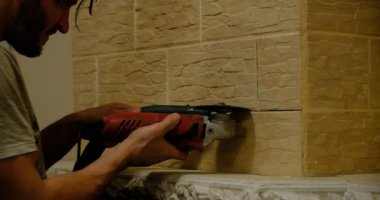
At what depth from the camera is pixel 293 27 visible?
4.39ft

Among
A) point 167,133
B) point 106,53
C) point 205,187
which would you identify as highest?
point 106,53

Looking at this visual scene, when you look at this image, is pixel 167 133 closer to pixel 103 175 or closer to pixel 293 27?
pixel 103 175

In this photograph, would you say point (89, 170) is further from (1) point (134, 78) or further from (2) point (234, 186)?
(1) point (134, 78)

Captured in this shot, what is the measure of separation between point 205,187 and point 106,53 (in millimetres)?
653

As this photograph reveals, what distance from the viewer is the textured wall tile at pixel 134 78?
1.64 m

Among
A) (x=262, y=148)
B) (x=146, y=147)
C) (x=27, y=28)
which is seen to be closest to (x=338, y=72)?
(x=262, y=148)

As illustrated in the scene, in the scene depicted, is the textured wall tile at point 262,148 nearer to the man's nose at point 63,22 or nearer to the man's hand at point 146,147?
the man's hand at point 146,147

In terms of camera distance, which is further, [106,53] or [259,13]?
[106,53]

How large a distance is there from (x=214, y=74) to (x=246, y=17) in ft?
0.53

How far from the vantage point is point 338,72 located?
4.58 feet

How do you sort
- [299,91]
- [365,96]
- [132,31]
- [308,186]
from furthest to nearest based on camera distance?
1. [132,31]
2. [365,96]
3. [299,91]
4. [308,186]

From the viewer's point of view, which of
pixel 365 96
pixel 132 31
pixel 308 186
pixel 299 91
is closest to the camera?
pixel 308 186

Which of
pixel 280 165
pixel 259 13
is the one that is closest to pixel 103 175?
pixel 280 165

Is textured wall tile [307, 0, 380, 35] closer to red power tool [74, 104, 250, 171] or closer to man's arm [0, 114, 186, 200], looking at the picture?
red power tool [74, 104, 250, 171]
